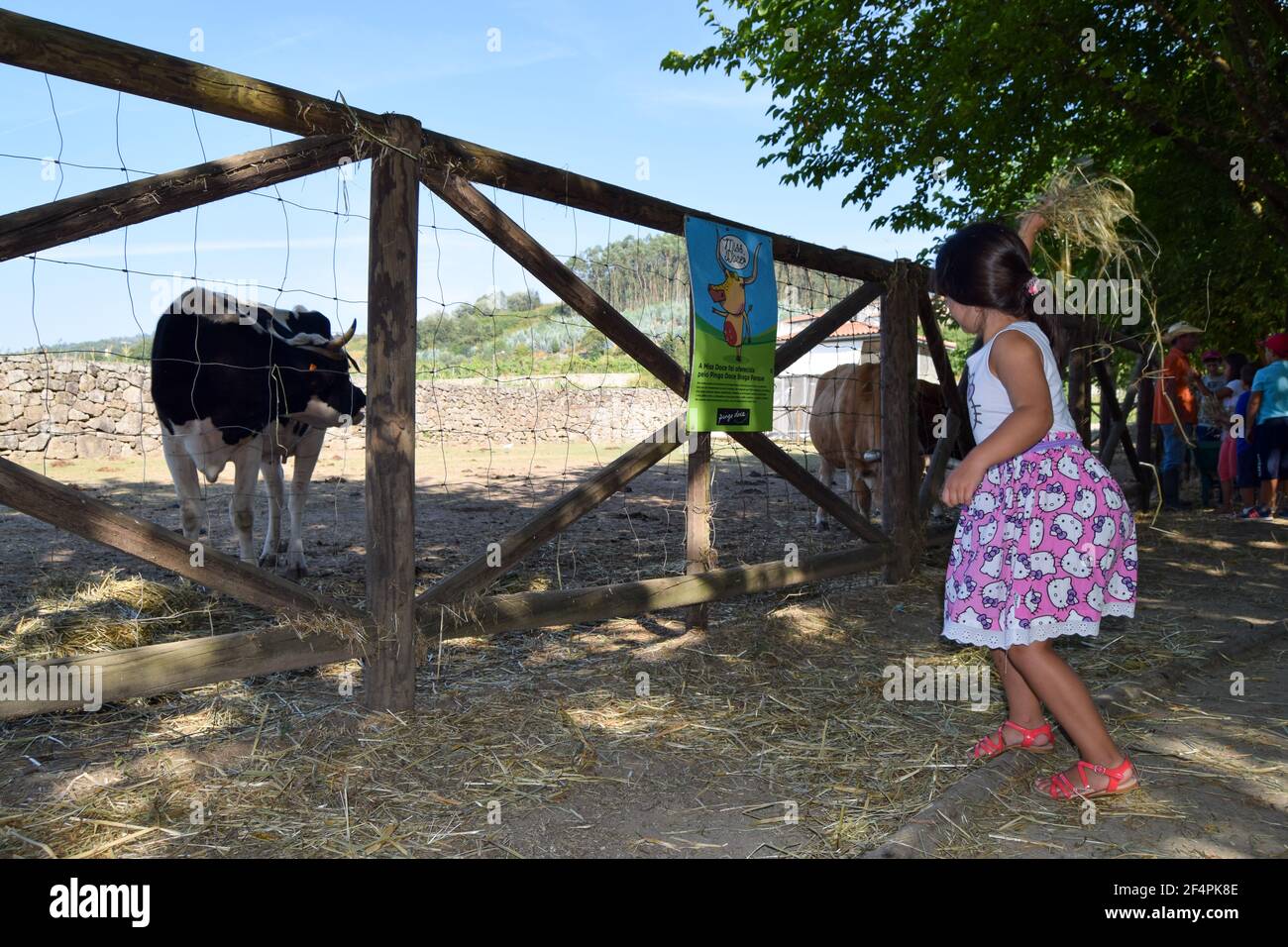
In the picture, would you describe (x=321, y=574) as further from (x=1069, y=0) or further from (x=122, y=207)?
(x=1069, y=0)

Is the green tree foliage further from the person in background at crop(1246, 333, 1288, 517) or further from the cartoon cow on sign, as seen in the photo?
the cartoon cow on sign

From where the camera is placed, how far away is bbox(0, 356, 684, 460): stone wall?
15.3m

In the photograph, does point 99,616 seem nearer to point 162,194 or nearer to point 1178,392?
point 162,194

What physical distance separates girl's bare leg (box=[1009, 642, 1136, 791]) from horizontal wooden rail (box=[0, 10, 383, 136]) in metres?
2.82

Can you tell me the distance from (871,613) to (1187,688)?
65.0 inches

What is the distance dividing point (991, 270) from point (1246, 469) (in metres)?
8.00

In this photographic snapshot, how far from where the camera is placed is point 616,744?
11.2ft

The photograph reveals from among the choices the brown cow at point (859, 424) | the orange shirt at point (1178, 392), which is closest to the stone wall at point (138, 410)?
the brown cow at point (859, 424)

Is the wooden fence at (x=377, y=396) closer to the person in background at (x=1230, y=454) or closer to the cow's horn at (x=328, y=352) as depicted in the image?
the cow's horn at (x=328, y=352)

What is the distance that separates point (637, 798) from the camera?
3.00m

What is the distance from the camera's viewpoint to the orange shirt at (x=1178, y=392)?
9.51m

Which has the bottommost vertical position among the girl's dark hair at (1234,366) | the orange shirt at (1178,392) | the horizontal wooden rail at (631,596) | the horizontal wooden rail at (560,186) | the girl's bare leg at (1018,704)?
the girl's bare leg at (1018,704)

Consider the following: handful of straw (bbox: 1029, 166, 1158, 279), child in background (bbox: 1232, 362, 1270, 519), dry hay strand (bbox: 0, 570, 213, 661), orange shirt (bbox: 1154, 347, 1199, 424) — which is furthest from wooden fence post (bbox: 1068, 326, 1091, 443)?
dry hay strand (bbox: 0, 570, 213, 661)

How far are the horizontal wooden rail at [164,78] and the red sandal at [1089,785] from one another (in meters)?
3.18
